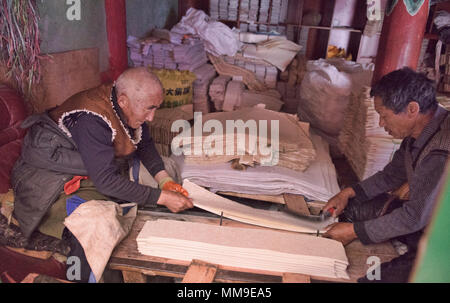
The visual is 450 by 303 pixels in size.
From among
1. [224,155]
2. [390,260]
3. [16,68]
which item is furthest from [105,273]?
[16,68]

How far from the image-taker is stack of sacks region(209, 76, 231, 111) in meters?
4.88

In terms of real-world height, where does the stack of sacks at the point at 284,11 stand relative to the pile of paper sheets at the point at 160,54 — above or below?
above

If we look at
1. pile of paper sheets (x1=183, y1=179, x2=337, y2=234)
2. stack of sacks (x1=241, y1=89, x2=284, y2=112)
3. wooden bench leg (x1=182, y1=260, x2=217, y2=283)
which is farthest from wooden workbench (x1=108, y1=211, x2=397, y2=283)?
stack of sacks (x1=241, y1=89, x2=284, y2=112)

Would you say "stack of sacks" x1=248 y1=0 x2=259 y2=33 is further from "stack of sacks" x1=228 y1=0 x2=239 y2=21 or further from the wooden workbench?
the wooden workbench

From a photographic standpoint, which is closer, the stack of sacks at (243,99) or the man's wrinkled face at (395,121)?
the man's wrinkled face at (395,121)

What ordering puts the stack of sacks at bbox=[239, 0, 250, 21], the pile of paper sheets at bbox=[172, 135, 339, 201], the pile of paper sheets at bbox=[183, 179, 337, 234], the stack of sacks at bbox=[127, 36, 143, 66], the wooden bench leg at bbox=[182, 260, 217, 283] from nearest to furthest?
1. the wooden bench leg at bbox=[182, 260, 217, 283]
2. the pile of paper sheets at bbox=[183, 179, 337, 234]
3. the pile of paper sheets at bbox=[172, 135, 339, 201]
4. the stack of sacks at bbox=[127, 36, 143, 66]
5. the stack of sacks at bbox=[239, 0, 250, 21]

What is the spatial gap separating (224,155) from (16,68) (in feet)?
4.90

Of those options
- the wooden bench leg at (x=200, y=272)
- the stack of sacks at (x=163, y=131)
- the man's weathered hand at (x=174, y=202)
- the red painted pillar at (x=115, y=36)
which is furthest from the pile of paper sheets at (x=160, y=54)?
the wooden bench leg at (x=200, y=272)

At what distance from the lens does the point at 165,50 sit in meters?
4.54

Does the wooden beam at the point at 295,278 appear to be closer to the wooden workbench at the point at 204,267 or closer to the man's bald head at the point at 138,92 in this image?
the wooden workbench at the point at 204,267

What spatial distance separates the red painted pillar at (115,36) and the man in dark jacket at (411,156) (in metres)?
3.02

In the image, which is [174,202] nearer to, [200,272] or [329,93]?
[200,272]

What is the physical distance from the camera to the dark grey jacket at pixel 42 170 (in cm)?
173

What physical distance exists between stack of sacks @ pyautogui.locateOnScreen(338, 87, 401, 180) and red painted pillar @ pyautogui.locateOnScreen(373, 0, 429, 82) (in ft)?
1.17
